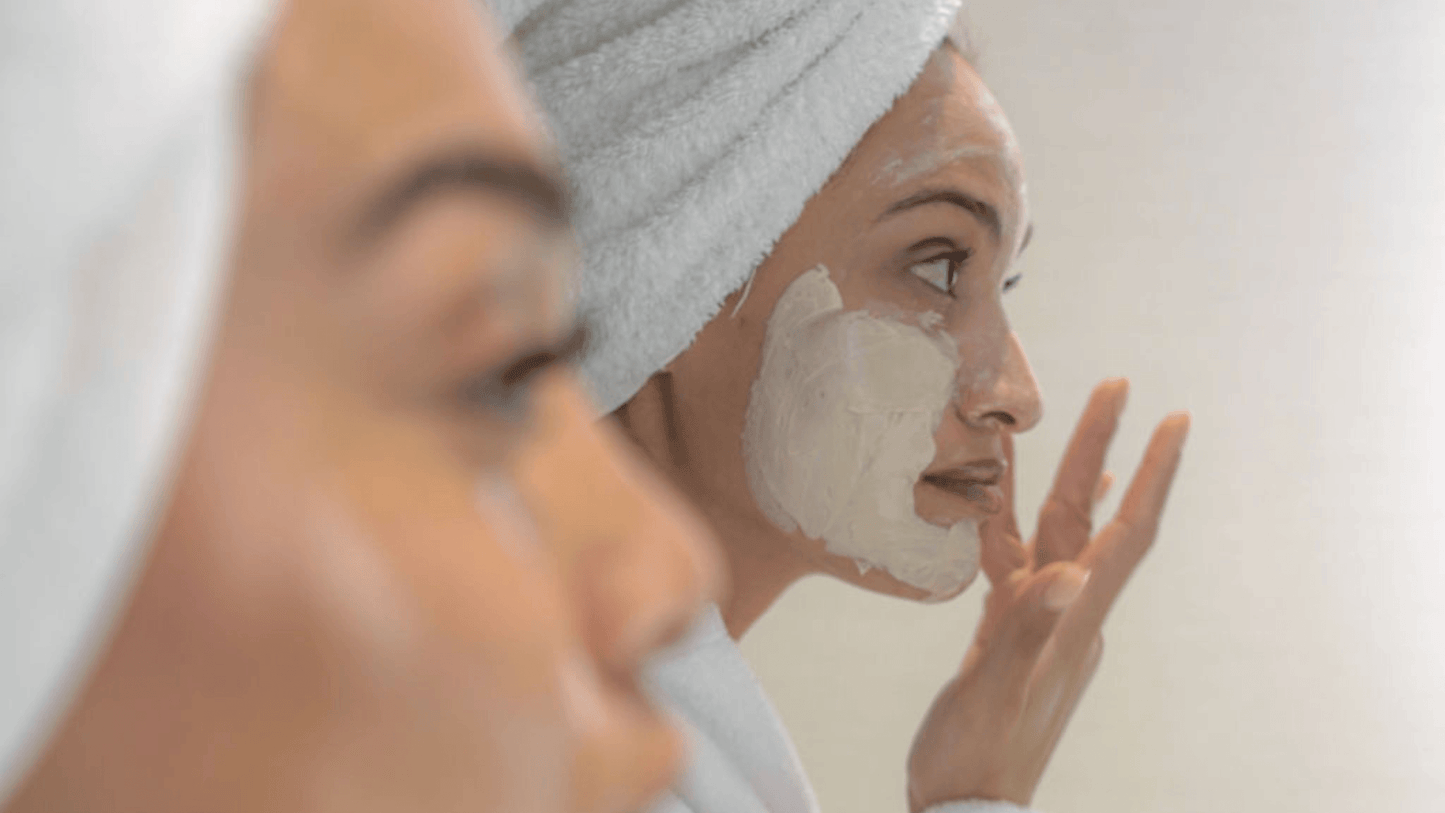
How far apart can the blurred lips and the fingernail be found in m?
0.14

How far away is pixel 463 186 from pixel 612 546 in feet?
0.22

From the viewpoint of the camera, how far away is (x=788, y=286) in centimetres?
65

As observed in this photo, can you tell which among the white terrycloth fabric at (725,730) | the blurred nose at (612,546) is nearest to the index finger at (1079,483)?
the white terrycloth fabric at (725,730)

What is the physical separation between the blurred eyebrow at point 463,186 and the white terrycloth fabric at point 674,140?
39 cm

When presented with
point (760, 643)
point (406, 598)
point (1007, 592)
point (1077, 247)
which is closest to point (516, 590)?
point (406, 598)

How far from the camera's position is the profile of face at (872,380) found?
2.10 ft

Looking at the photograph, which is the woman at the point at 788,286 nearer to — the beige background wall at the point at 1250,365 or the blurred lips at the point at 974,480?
the blurred lips at the point at 974,480

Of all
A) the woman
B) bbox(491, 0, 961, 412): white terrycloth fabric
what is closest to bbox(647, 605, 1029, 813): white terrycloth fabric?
the woman

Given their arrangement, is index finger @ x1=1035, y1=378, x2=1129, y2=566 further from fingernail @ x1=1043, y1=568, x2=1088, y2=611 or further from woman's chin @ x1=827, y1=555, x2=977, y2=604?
woman's chin @ x1=827, y1=555, x2=977, y2=604

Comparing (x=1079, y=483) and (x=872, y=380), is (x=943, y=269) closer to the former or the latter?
(x=872, y=380)

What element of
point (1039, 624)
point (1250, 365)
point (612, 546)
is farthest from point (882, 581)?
point (1250, 365)

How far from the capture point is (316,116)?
0.19 meters

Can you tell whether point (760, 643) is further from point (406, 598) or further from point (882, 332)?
point (406, 598)

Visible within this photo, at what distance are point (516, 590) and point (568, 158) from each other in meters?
0.44
